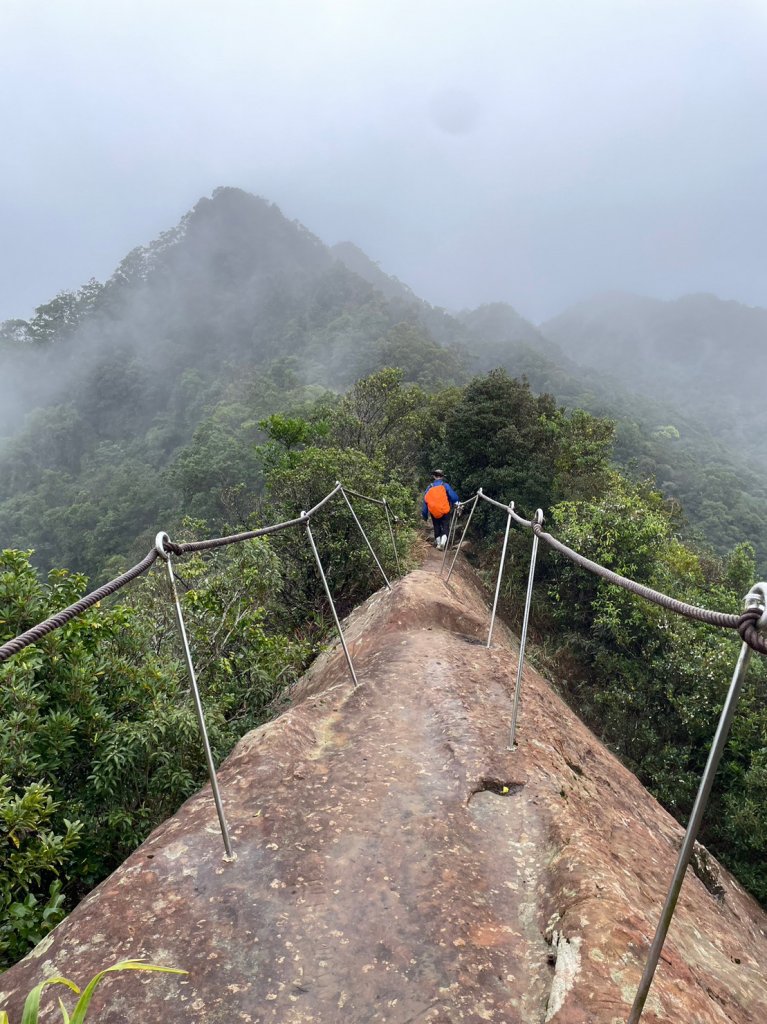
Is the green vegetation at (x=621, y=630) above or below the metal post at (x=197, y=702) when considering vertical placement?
below

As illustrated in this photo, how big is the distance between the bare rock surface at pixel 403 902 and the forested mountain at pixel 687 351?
124m

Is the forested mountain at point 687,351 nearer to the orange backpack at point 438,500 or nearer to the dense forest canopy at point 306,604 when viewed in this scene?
the dense forest canopy at point 306,604

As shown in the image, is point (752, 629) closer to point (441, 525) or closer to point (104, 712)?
point (104, 712)

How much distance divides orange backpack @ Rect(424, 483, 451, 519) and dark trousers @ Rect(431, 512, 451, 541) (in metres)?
0.44

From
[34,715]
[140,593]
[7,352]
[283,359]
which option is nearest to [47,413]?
[7,352]

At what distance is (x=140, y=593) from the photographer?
30.4ft

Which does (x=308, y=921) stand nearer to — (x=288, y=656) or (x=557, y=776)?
(x=557, y=776)

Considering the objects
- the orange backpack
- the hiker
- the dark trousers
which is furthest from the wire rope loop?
the dark trousers

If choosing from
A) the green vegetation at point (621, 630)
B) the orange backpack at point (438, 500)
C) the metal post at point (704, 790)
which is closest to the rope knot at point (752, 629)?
the metal post at point (704, 790)

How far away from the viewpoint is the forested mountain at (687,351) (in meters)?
128

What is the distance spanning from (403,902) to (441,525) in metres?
10.3

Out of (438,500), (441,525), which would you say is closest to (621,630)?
(441,525)

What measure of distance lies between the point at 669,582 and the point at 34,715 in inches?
515

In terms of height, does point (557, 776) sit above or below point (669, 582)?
above
